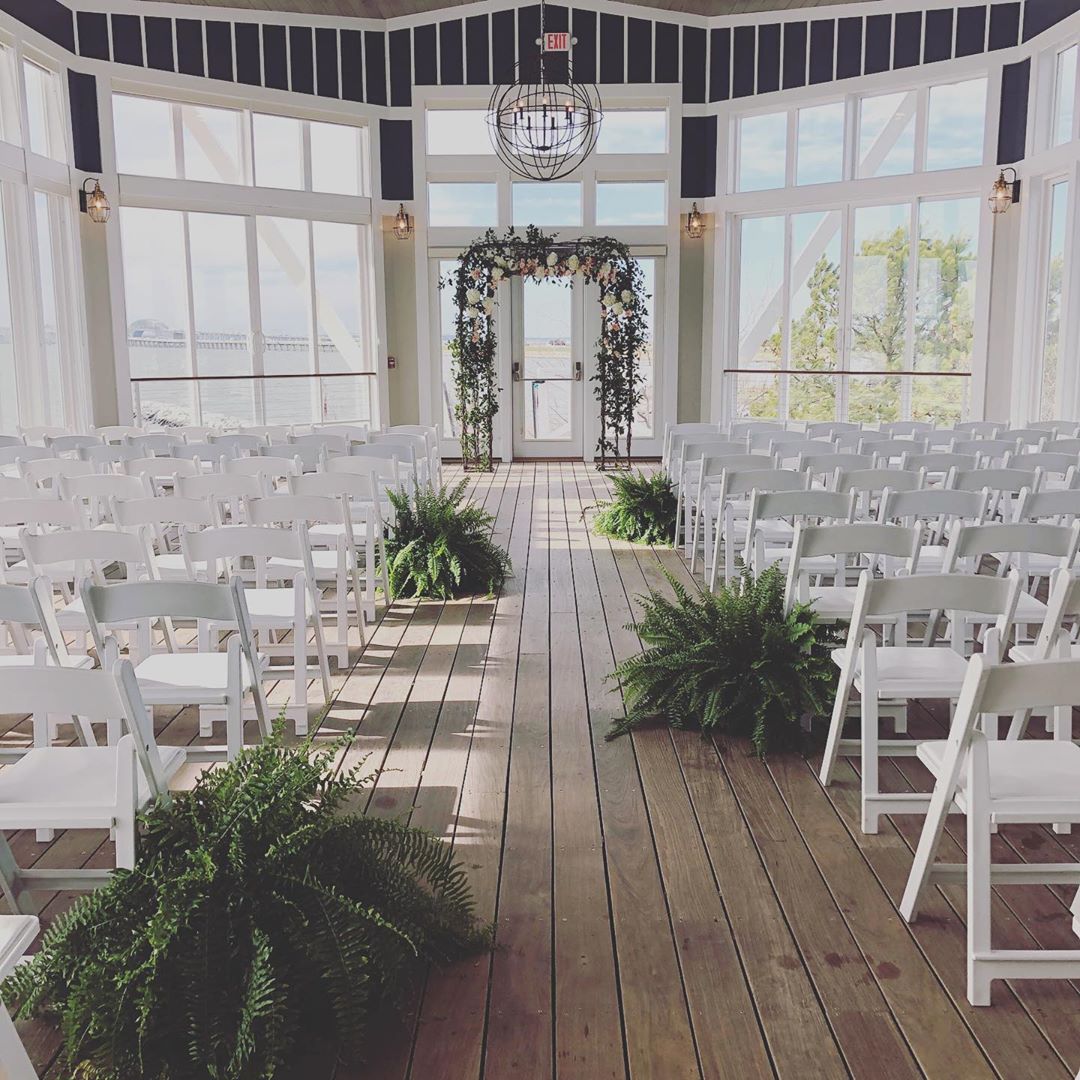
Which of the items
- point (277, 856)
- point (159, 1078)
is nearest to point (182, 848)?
point (277, 856)

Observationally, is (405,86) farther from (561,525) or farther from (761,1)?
(561,525)

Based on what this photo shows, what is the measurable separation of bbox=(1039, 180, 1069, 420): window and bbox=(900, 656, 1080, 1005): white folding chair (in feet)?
28.9

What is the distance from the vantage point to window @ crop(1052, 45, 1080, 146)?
32.3 feet

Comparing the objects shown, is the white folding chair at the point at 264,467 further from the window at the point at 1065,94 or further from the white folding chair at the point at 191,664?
the window at the point at 1065,94

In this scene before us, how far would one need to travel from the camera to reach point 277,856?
2215 millimetres

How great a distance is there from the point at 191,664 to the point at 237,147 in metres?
10.5

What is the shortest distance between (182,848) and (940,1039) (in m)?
1.65

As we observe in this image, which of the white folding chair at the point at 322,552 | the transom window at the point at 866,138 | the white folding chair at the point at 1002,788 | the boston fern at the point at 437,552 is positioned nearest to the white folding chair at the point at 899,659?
the white folding chair at the point at 1002,788

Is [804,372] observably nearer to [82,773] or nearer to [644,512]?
[644,512]

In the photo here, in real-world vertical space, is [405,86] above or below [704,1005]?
above

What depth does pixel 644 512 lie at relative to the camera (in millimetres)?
8117

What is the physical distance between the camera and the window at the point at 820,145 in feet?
41.3

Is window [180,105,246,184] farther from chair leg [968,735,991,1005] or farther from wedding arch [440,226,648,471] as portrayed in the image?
chair leg [968,735,991,1005]

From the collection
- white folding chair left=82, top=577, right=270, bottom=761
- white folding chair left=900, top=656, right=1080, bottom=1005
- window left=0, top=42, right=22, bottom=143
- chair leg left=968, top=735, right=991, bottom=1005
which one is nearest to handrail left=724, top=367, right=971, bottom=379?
window left=0, top=42, right=22, bottom=143
